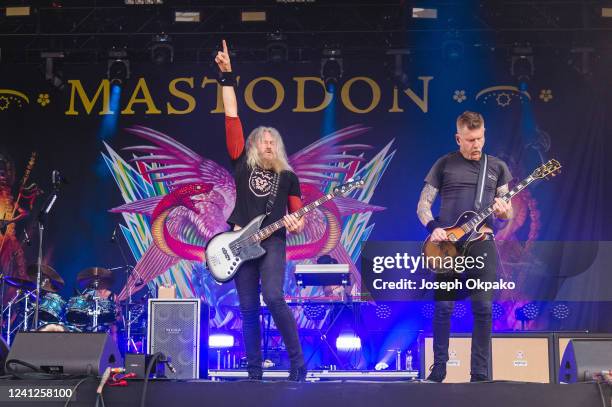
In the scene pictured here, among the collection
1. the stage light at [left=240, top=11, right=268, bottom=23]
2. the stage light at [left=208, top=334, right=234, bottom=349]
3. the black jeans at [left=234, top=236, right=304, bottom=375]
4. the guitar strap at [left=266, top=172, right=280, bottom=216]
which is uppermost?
the stage light at [left=240, top=11, right=268, bottom=23]

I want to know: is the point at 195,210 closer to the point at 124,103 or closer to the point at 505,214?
the point at 124,103

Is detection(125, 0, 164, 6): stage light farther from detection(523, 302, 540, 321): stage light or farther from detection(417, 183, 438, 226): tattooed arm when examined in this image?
detection(523, 302, 540, 321): stage light

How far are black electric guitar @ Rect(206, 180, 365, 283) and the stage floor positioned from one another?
1.43 m

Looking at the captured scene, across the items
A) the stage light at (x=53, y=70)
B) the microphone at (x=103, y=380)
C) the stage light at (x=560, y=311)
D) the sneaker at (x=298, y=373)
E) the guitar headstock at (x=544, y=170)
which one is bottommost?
the sneaker at (x=298, y=373)

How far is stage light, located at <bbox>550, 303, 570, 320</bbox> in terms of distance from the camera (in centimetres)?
1044

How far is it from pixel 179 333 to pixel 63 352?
3.43 metres

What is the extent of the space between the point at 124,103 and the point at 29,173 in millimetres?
1578

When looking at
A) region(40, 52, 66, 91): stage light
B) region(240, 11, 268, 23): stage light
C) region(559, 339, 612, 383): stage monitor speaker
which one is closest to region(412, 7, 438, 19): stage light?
region(240, 11, 268, 23): stage light

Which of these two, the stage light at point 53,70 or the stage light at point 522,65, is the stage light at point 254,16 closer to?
the stage light at point 53,70

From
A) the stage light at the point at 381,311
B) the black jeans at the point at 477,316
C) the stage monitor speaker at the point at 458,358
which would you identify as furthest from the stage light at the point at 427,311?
the black jeans at the point at 477,316

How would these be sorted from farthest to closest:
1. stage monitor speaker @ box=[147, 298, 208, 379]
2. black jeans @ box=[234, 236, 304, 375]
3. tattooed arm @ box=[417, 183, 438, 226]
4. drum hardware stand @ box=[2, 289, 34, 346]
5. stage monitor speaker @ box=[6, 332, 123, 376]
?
1. drum hardware stand @ box=[2, 289, 34, 346]
2. stage monitor speaker @ box=[147, 298, 208, 379]
3. tattooed arm @ box=[417, 183, 438, 226]
4. black jeans @ box=[234, 236, 304, 375]
5. stage monitor speaker @ box=[6, 332, 123, 376]

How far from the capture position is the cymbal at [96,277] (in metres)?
10.4

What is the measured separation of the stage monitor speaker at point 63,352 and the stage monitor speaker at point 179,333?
3.24 m

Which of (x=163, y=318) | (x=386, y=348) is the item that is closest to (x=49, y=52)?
(x=163, y=318)
